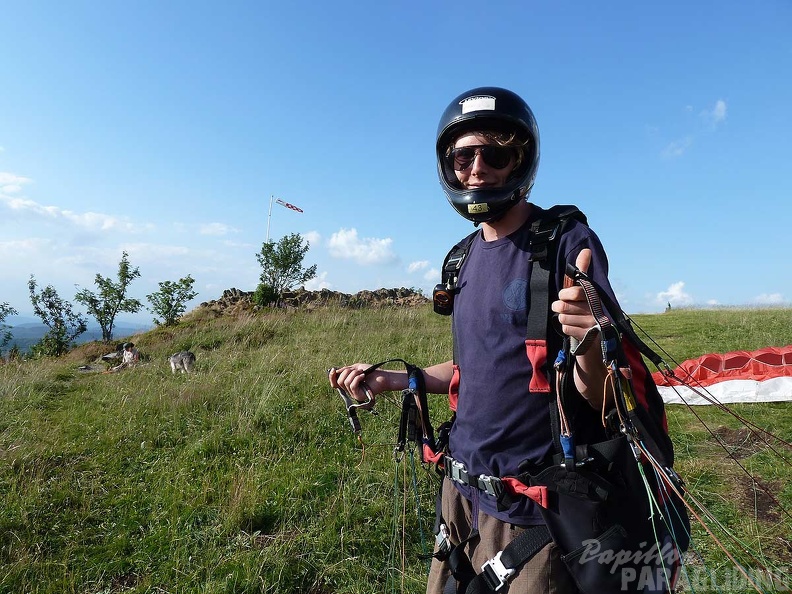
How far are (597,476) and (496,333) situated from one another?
590mm

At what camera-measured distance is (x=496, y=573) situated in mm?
1672

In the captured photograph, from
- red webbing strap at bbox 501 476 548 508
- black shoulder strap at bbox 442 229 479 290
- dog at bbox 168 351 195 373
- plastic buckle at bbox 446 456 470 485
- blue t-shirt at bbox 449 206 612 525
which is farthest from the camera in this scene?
dog at bbox 168 351 195 373

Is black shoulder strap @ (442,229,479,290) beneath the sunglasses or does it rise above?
beneath

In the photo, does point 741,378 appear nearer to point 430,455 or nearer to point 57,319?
point 430,455

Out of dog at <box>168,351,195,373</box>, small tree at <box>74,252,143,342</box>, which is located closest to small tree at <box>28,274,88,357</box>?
small tree at <box>74,252,143,342</box>

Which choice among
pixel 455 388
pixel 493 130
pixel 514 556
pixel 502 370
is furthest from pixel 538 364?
pixel 493 130

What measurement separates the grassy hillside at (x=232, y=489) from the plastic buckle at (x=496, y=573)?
0.57 meters

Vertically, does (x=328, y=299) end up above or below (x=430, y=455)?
above

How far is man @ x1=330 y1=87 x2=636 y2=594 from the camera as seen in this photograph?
161 cm

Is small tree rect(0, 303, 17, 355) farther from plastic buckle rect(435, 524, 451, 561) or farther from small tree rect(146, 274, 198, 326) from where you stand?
plastic buckle rect(435, 524, 451, 561)

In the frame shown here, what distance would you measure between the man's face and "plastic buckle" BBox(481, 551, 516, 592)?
1458mm

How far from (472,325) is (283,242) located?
40.1m

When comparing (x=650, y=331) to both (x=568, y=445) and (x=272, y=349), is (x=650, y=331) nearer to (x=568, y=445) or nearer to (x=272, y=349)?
(x=272, y=349)

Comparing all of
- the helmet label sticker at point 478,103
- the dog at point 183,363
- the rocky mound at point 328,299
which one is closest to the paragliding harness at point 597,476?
the helmet label sticker at point 478,103
